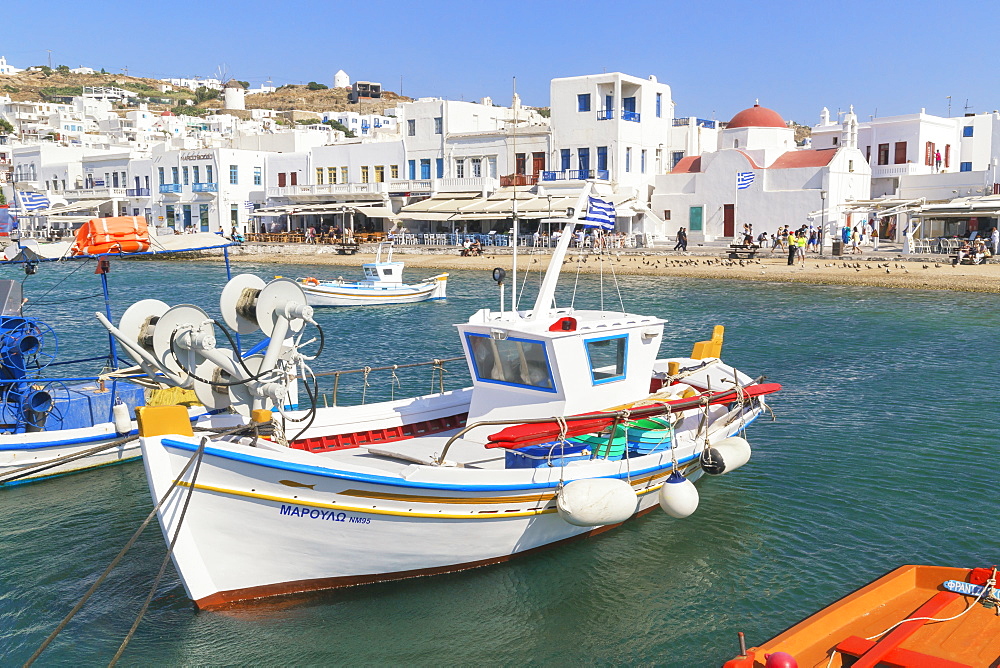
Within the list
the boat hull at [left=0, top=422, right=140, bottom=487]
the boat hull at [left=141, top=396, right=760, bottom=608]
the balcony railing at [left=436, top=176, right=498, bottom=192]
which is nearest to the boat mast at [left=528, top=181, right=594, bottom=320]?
the boat hull at [left=141, top=396, right=760, bottom=608]

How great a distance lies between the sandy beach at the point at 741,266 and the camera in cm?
3812

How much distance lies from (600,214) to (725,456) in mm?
3794

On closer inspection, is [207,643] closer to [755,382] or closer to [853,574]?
[853,574]

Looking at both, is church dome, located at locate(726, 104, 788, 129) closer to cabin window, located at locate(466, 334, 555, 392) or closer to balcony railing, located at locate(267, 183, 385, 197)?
balcony railing, located at locate(267, 183, 385, 197)

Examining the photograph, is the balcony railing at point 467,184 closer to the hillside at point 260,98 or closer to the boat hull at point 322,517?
the boat hull at point 322,517

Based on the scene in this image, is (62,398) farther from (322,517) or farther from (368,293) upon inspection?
(368,293)

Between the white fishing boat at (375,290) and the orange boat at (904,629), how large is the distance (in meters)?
29.5

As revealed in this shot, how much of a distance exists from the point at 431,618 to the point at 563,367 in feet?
11.8

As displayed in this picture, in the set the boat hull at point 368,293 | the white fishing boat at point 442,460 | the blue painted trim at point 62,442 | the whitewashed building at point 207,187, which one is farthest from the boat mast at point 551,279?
the whitewashed building at point 207,187

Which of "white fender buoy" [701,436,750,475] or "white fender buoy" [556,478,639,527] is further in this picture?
"white fender buoy" [701,436,750,475]

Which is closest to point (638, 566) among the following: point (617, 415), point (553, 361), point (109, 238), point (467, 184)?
point (617, 415)

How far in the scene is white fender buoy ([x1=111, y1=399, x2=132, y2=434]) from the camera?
14.1m

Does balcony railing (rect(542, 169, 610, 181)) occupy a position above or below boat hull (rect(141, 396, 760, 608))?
above

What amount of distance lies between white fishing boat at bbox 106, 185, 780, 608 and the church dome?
143 feet
